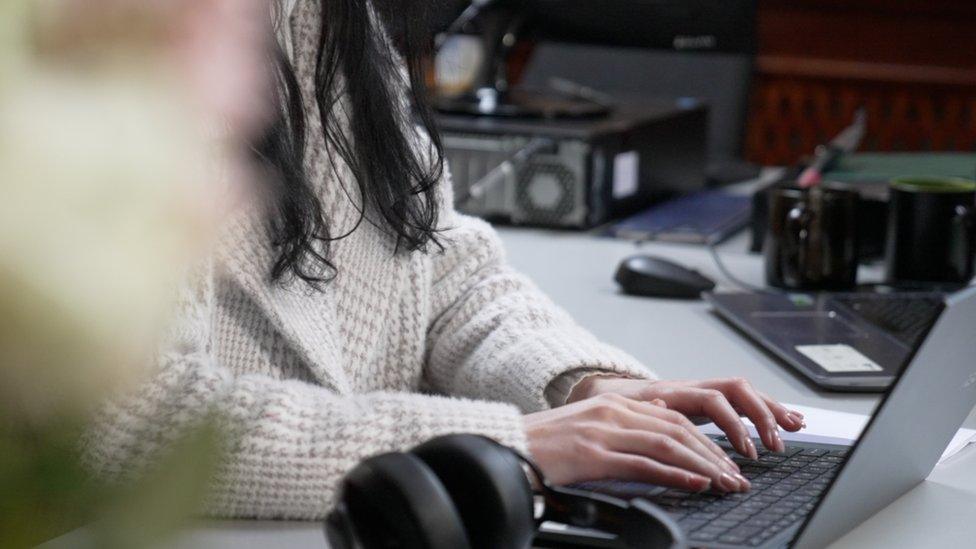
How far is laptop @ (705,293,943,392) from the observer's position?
3.56 ft

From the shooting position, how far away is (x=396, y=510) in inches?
20.9

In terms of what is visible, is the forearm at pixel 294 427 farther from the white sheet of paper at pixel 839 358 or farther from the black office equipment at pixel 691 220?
the black office equipment at pixel 691 220

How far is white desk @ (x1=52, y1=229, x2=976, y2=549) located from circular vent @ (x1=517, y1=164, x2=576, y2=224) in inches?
1.1

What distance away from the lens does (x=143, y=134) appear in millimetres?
208

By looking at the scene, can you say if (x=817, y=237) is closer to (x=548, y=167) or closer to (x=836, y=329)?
(x=836, y=329)

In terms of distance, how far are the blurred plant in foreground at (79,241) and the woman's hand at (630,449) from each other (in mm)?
560

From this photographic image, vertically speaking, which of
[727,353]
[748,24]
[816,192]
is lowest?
[727,353]

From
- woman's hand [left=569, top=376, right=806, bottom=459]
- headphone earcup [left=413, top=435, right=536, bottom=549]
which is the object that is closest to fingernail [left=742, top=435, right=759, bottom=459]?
woman's hand [left=569, top=376, right=806, bottom=459]

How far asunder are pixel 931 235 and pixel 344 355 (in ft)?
2.60

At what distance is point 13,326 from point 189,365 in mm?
591

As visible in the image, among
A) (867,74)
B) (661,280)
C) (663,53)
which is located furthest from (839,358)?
(867,74)

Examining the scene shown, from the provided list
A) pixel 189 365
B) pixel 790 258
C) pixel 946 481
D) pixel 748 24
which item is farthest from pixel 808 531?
pixel 748 24

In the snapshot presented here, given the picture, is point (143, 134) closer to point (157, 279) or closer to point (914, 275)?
point (157, 279)

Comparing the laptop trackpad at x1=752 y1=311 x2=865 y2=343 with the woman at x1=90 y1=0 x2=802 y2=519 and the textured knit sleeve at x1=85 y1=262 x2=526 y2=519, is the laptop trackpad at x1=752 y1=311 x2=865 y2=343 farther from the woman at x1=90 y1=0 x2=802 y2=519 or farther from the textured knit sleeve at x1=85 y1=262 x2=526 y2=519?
the textured knit sleeve at x1=85 y1=262 x2=526 y2=519
